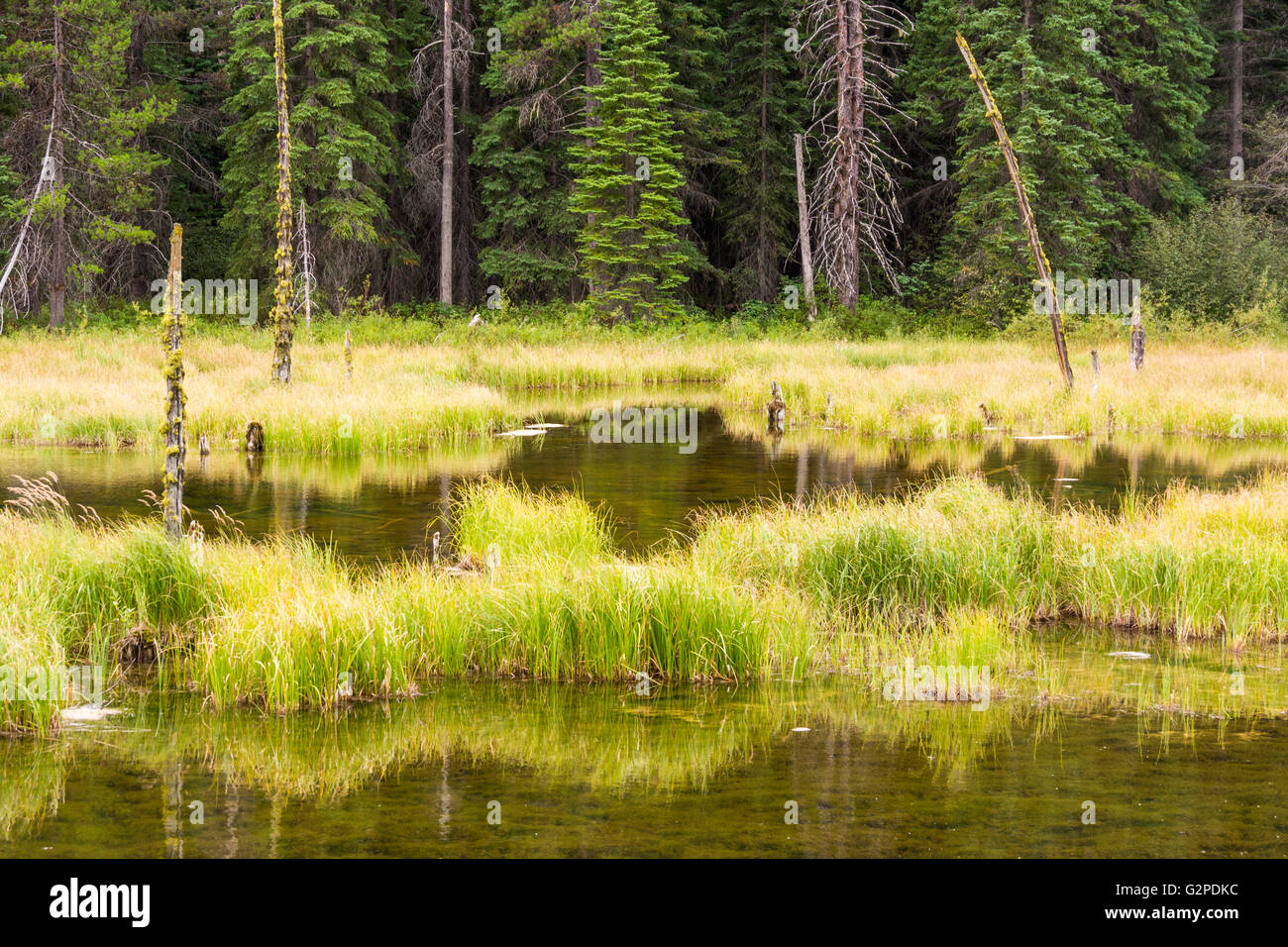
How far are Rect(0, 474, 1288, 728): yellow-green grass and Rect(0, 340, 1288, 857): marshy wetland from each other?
0.03 metres

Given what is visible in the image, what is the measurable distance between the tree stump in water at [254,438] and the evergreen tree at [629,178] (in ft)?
69.2

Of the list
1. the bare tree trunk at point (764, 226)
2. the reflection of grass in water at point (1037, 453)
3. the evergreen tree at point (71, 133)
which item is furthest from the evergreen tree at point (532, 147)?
the reflection of grass in water at point (1037, 453)

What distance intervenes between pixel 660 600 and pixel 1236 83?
47.5 m

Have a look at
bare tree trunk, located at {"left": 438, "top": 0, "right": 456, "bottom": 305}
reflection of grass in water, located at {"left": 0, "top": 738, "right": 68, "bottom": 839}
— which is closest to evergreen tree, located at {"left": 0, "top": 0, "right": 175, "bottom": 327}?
bare tree trunk, located at {"left": 438, "top": 0, "right": 456, "bottom": 305}

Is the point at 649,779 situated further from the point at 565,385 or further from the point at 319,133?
the point at 319,133

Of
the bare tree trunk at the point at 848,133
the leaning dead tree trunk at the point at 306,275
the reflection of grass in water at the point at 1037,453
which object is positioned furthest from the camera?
the bare tree trunk at the point at 848,133

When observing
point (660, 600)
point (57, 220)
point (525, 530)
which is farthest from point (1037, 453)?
point (57, 220)

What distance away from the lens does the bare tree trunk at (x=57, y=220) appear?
1347 inches

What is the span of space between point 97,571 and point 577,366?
2262 centimetres

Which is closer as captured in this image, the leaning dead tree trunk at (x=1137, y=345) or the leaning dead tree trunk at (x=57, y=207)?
Answer: the leaning dead tree trunk at (x=1137, y=345)

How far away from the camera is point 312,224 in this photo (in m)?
41.2

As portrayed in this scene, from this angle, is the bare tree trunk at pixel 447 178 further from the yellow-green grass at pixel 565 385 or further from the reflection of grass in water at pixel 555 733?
the reflection of grass in water at pixel 555 733

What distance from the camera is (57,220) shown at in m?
34.7

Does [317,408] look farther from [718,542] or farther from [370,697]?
[370,697]
